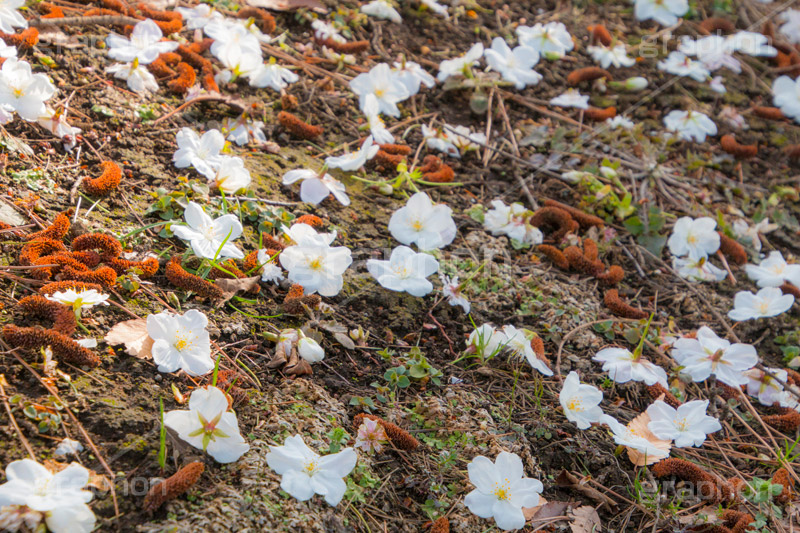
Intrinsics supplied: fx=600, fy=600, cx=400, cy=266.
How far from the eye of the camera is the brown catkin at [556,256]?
246 centimetres

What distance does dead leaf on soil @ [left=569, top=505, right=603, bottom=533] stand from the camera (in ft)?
5.39

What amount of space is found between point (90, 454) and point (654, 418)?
164 cm

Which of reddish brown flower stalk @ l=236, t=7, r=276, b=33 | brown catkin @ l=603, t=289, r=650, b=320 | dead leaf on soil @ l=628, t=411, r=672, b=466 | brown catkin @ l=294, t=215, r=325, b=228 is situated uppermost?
reddish brown flower stalk @ l=236, t=7, r=276, b=33

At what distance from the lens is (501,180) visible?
9.34 ft

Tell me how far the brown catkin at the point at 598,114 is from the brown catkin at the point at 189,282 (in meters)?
2.25

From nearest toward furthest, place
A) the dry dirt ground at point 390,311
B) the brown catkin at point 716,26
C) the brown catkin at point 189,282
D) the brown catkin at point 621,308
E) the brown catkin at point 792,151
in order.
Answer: the dry dirt ground at point 390,311, the brown catkin at point 189,282, the brown catkin at point 621,308, the brown catkin at point 792,151, the brown catkin at point 716,26

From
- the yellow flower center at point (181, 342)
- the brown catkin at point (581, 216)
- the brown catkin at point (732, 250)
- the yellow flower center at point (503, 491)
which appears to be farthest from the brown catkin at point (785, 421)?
the yellow flower center at point (181, 342)

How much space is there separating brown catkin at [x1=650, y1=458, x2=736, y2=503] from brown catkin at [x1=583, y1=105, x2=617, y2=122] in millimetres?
1941

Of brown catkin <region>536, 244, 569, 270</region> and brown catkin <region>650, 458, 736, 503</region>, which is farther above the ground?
brown catkin <region>536, 244, 569, 270</region>

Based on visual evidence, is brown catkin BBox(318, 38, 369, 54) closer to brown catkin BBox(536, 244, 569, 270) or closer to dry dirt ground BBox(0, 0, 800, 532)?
dry dirt ground BBox(0, 0, 800, 532)

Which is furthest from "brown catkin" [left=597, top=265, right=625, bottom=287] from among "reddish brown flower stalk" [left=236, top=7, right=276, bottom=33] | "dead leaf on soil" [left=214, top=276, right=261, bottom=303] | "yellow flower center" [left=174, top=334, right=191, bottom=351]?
"reddish brown flower stalk" [left=236, top=7, right=276, bottom=33]

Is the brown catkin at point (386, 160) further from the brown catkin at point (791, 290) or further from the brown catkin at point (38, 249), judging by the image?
the brown catkin at point (791, 290)

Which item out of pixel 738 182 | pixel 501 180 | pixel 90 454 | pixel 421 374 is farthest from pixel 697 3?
pixel 90 454

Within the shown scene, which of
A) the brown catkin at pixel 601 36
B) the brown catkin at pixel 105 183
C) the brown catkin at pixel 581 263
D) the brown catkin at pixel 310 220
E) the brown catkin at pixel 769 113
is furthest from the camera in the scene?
the brown catkin at pixel 601 36
